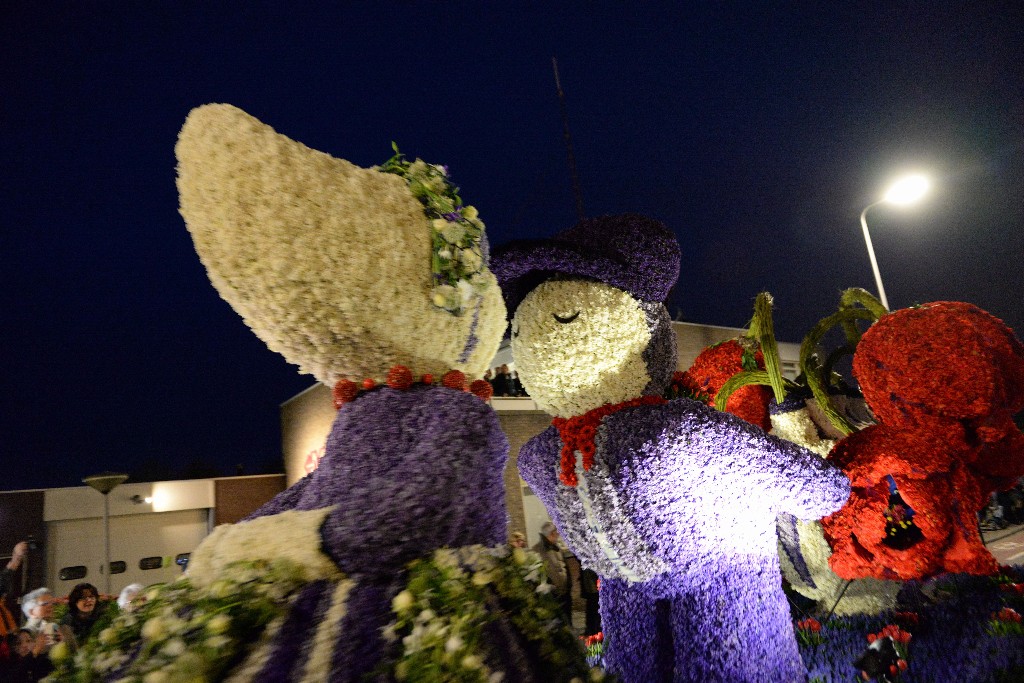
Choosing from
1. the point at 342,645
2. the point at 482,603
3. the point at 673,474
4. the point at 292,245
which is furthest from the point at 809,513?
the point at 292,245

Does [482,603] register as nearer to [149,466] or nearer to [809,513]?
[809,513]

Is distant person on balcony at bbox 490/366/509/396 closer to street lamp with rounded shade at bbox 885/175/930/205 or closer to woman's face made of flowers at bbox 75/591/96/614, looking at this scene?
street lamp with rounded shade at bbox 885/175/930/205

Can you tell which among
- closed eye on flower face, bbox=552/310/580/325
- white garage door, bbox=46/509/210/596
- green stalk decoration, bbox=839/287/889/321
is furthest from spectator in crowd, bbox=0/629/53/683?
white garage door, bbox=46/509/210/596

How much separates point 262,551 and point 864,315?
3.03m

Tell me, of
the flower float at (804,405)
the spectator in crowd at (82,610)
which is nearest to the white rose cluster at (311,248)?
the flower float at (804,405)

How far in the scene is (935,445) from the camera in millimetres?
2592

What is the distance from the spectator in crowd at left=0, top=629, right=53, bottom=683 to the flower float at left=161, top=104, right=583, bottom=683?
4.07 meters

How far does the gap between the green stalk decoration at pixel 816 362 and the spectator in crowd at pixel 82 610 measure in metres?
4.87

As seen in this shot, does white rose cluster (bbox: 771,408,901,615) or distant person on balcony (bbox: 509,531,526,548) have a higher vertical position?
distant person on balcony (bbox: 509,531,526,548)

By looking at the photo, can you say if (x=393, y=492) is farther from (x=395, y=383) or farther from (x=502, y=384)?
(x=502, y=384)

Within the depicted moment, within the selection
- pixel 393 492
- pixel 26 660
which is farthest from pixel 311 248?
Answer: pixel 26 660

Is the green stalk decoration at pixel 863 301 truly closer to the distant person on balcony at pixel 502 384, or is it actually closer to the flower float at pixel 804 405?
the flower float at pixel 804 405

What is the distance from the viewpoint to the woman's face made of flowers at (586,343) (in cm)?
242

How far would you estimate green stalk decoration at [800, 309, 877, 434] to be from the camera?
3.12 metres
